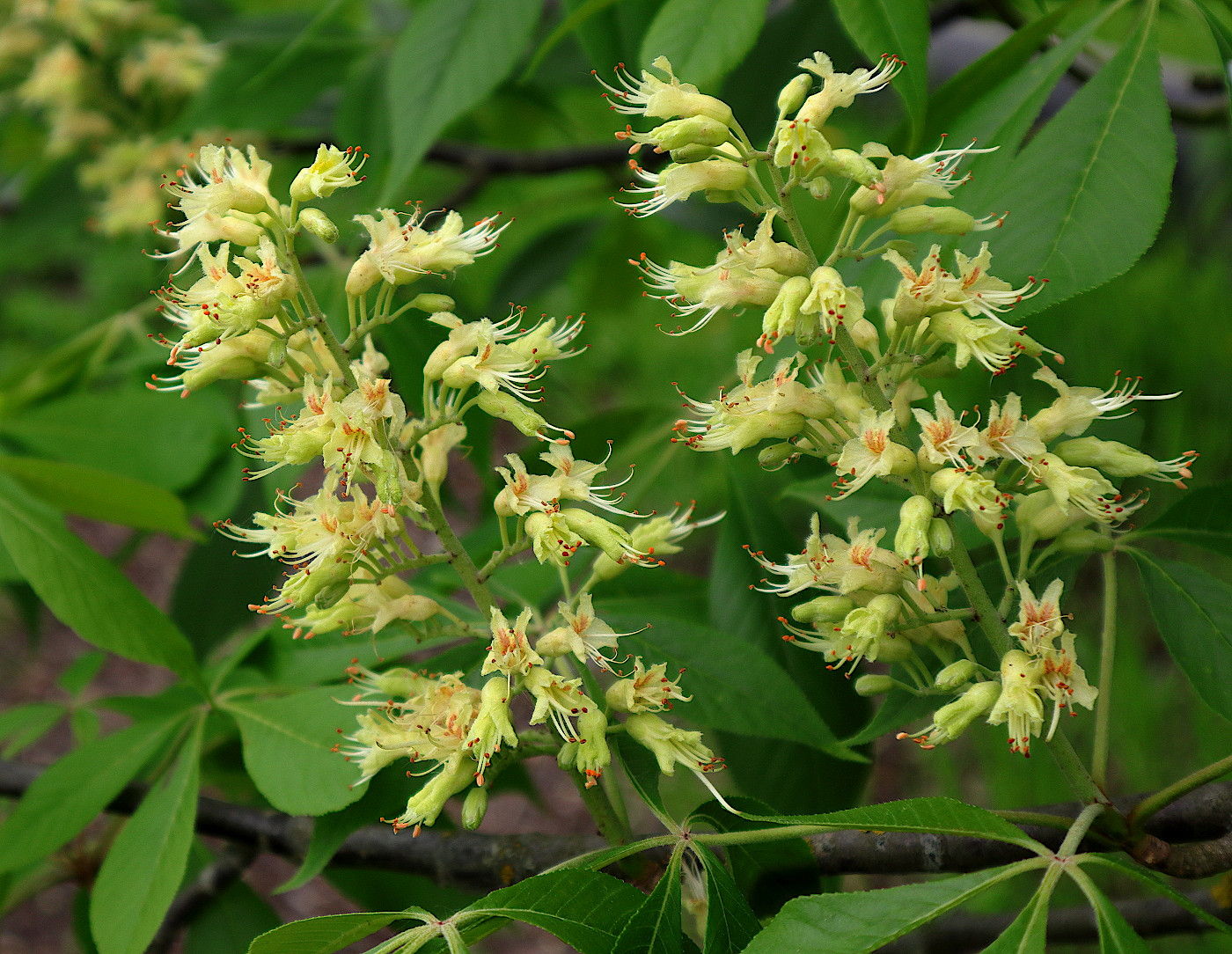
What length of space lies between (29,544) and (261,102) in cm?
148

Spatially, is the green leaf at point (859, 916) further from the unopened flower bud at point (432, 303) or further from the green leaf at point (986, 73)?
the green leaf at point (986, 73)

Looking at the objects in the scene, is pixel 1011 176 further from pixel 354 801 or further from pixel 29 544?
pixel 29 544

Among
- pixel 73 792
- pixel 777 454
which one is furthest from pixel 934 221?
pixel 73 792

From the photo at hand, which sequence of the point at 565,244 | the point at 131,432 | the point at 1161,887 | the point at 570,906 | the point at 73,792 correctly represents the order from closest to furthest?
1. the point at 1161,887
2. the point at 570,906
3. the point at 73,792
4. the point at 131,432
5. the point at 565,244

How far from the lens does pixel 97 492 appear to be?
71.2 inches

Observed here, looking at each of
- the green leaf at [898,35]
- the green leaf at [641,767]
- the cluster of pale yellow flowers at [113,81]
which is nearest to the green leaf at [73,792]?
the green leaf at [641,767]

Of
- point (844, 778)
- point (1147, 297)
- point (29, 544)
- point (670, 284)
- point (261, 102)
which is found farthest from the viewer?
point (1147, 297)

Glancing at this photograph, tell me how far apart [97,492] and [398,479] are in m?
0.84

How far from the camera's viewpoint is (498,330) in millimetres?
1380

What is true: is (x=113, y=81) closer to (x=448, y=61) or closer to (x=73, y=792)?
(x=448, y=61)

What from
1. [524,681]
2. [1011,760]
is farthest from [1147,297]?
[524,681]

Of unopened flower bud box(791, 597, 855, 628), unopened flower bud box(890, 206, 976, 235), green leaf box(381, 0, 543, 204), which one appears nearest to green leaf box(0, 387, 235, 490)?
green leaf box(381, 0, 543, 204)

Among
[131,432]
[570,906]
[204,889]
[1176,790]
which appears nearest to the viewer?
[570,906]

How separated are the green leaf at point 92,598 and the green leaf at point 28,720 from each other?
0.62 meters
